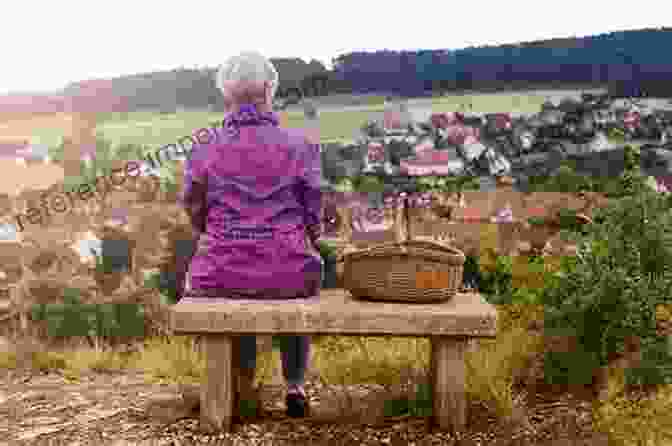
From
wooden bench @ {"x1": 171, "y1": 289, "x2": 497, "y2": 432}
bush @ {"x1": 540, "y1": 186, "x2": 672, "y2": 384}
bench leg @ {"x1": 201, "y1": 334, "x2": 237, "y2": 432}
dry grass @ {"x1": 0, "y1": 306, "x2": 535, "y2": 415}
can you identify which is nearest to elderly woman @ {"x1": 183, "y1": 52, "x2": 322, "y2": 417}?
wooden bench @ {"x1": 171, "y1": 289, "x2": 497, "y2": 432}

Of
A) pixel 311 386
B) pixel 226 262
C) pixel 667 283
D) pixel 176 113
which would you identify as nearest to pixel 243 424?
pixel 226 262

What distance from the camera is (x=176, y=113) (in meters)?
8.55

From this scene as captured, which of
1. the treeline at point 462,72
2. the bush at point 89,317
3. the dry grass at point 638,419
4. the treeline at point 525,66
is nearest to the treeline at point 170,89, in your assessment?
the treeline at point 462,72

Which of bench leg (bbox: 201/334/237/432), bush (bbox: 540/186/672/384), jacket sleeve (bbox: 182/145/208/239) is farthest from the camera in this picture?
bush (bbox: 540/186/672/384)

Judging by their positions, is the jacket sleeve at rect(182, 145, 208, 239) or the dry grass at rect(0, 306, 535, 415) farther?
the dry grass at rect(0, 306, 535, 415)

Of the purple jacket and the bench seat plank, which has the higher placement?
the purple jacket

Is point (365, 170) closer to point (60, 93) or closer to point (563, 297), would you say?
point (60, 93)

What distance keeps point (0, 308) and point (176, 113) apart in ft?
7.41

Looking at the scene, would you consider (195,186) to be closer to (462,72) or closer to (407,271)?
(407,271)

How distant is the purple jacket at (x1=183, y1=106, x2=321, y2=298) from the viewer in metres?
3.98

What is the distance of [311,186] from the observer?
4043 millimetres

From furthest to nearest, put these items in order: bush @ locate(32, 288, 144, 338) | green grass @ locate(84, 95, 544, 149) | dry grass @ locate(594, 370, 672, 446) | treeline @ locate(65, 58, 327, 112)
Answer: treeline @ locate(65, 58, 327, 112), green grass @ locate(84, 95, 544, 149), bush @ locate(32, 288, 144, 338), dry grass @ locate(594, 370, 672, 446)

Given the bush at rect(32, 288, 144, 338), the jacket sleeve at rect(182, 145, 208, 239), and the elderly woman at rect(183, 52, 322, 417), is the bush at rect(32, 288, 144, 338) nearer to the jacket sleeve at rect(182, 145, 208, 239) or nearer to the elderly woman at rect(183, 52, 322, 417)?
the jacket sleeve at rect(182, 145, 208, 239)

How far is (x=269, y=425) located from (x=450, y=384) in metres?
0.77
